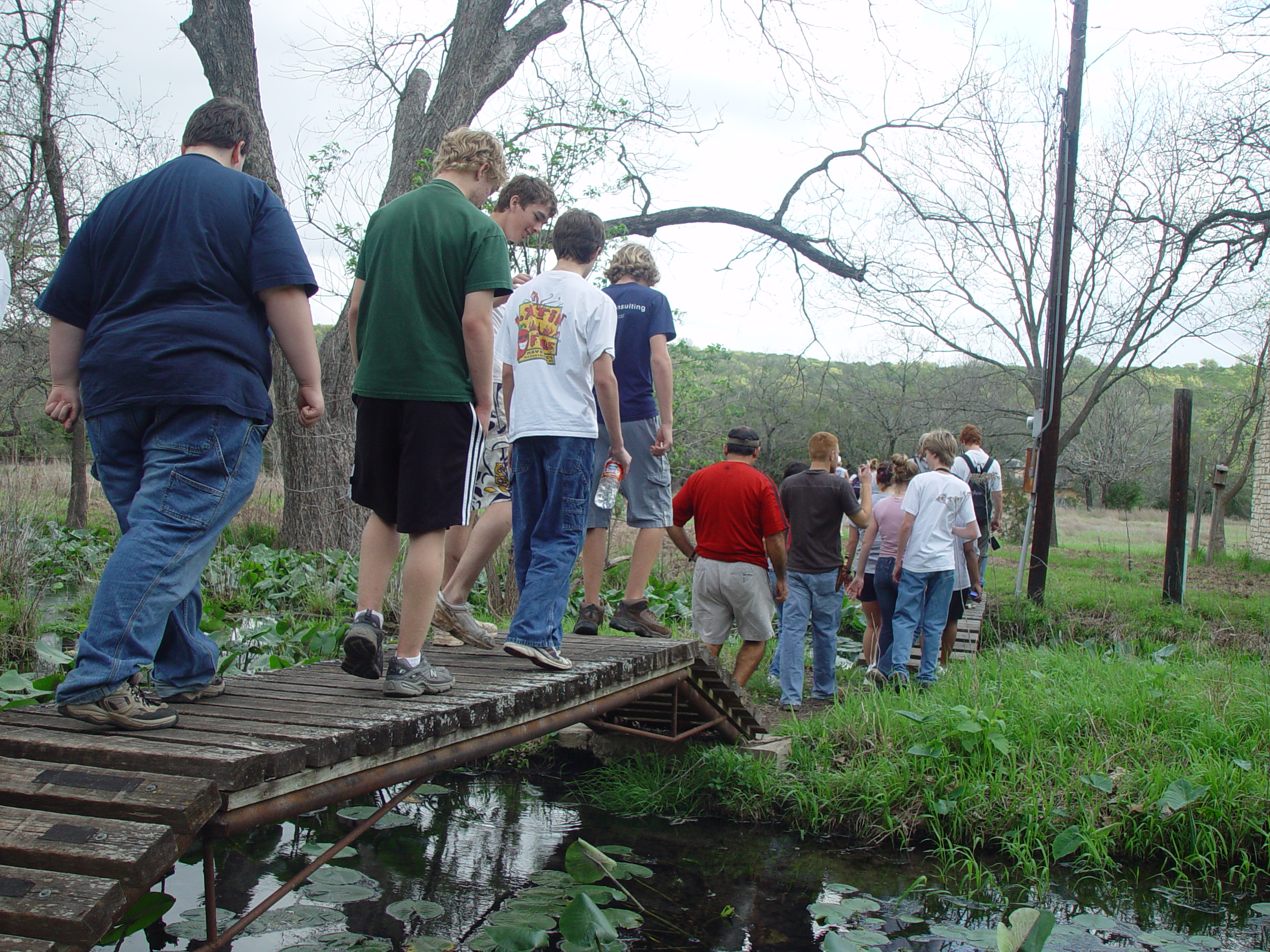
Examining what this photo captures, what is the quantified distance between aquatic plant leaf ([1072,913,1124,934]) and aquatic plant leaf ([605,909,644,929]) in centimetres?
195

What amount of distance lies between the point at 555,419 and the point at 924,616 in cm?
436

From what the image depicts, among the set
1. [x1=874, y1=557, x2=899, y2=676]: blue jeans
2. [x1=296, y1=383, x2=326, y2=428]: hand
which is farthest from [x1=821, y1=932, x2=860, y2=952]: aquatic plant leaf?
[x1=874, y1=557, x2=899, y2=676]: blue jeans

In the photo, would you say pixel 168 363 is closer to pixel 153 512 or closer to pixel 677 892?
pixel 153 512

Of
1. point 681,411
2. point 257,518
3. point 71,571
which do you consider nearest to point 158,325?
point 71,571

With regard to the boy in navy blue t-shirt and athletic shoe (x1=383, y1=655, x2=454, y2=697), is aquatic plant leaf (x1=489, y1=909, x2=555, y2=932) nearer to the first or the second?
athletic shoe (x1=383, y1=655, x2=454, y2=697)

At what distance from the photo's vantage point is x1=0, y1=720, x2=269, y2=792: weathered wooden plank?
2369 mm

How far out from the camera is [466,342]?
124 inches

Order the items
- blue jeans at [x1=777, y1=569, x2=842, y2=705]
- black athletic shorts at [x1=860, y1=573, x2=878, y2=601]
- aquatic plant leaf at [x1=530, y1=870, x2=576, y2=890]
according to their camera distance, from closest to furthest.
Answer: aquatic plant leaf at [x1=530, y1=870, x2=576, y2=890] → blue jeans at [x1=777, y1=569, x2=842, y2=705] → black athletic shorts at [x1=860, y1=573, x2=878, y2=601]

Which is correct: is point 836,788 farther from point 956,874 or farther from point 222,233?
point 222,233

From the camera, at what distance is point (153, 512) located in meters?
2.64

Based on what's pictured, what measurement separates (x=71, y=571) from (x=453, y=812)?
5.88 m

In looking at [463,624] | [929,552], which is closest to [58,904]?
[463,624]

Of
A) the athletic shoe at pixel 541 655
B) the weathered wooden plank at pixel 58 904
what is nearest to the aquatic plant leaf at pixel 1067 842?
the athletic shoe at pixel 541 655

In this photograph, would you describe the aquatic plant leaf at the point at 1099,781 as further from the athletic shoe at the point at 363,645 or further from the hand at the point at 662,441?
the athletic shoe at the point at 363,645
